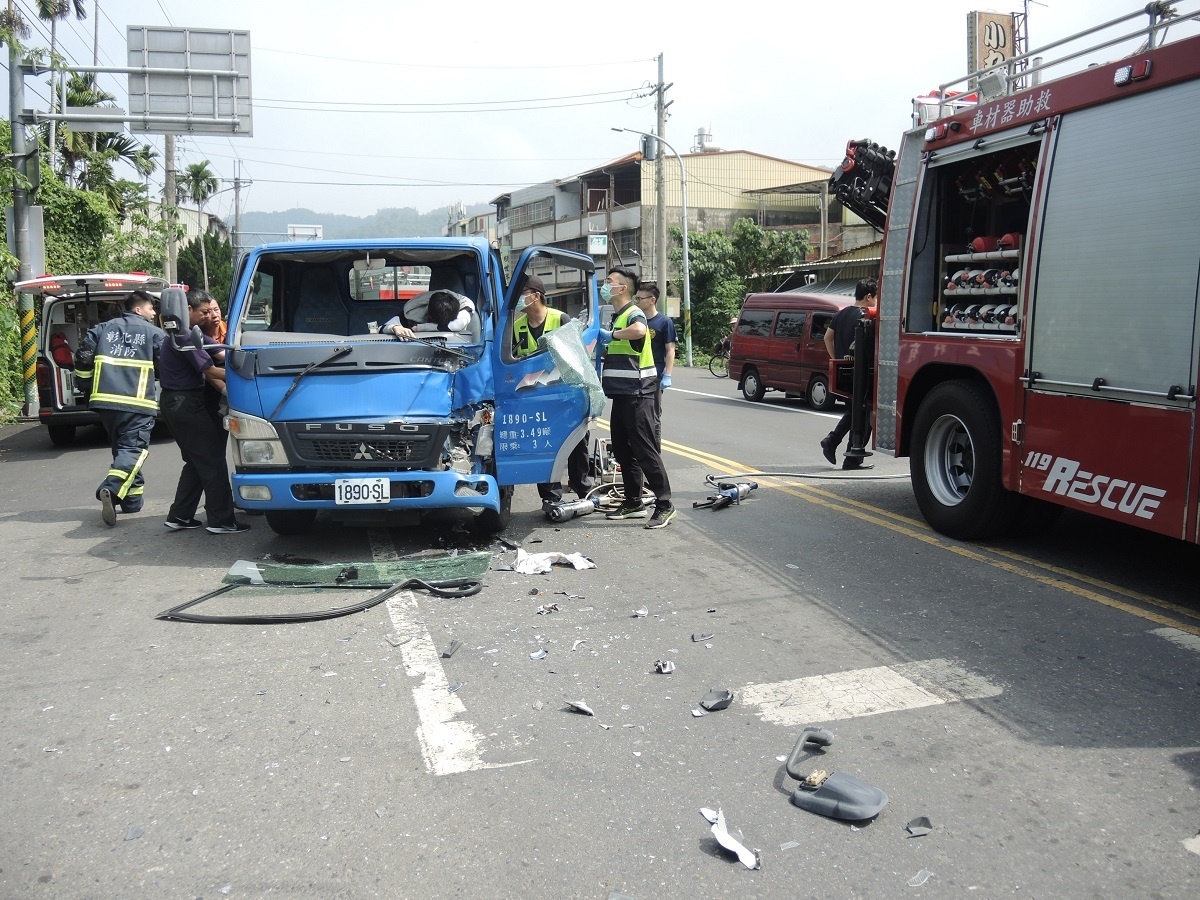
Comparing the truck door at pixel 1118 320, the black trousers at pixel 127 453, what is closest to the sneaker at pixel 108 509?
the black trousers at pixel 127 453

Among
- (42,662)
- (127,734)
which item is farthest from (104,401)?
(127,734)

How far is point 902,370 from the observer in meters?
7.68

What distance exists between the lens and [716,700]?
427 cm

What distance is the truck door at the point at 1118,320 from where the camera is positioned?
5.06 meters

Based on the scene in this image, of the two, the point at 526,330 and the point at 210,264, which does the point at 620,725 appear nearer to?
the point at 526,330

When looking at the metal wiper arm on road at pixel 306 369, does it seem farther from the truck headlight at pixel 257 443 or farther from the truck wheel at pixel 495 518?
the truck wheel at pixel 495 518

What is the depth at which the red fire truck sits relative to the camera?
5141mm

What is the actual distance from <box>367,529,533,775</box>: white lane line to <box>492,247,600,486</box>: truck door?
1625 millimetres

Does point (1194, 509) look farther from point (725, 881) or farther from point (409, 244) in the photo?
point (409, 244)

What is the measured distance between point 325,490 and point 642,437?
2446mm

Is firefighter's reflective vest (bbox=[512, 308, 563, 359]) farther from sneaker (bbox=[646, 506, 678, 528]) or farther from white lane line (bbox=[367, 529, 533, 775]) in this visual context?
white lane line (bbox=[367, 529, 533, 775])

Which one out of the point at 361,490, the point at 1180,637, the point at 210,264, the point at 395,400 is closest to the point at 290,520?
the point at 361,490

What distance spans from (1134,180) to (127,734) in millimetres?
5581

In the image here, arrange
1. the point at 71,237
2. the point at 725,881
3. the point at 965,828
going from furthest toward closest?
the point at 71,237 → the point at 965,828 → the point at 725,881
